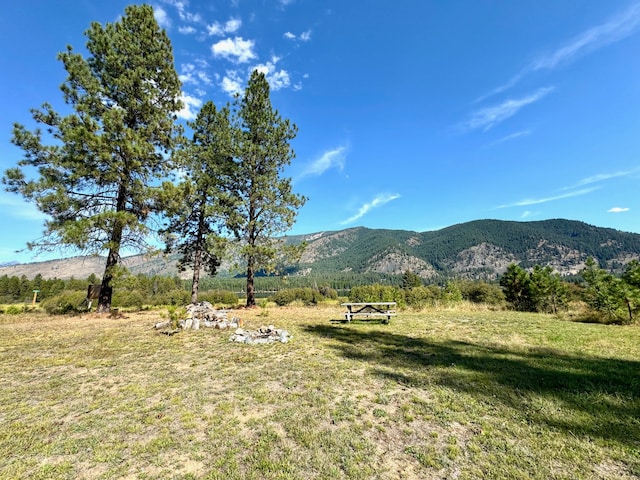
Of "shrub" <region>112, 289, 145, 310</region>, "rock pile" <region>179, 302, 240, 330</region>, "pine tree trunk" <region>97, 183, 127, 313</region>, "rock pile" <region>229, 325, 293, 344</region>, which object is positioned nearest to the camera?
"rock pile" <region>229, 325, 293, 344</region>

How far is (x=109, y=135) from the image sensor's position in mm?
13000

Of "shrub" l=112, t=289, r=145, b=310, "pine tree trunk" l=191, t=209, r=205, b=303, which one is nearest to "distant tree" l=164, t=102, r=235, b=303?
"pine tree trunk" l=191, t=209, r=205, b=303

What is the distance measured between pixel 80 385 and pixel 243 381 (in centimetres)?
316

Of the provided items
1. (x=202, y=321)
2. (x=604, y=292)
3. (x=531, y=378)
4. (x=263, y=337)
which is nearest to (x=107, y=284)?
(x=202, y=321)

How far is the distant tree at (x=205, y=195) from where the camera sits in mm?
17141

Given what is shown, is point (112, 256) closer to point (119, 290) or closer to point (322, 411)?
point (119, 290)

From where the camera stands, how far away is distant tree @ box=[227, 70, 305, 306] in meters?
17.8

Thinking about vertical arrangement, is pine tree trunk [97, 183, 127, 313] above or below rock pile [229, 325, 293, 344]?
above

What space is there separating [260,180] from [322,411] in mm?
15389

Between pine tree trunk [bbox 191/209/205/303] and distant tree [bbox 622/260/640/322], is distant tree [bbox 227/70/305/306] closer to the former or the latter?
pine tree trunk [bbox 191/209/205/303]

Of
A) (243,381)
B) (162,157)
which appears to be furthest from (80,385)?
(162,157)

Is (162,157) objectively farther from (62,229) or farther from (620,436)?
(620,436)

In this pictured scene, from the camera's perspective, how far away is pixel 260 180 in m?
17.9

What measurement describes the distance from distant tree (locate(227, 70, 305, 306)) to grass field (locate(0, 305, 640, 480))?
32.5ft
